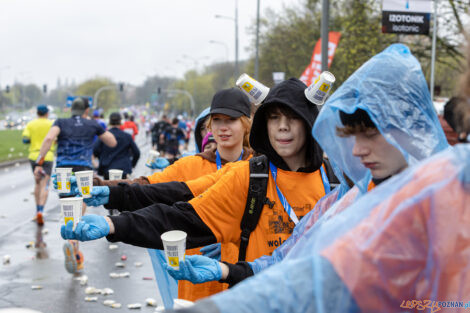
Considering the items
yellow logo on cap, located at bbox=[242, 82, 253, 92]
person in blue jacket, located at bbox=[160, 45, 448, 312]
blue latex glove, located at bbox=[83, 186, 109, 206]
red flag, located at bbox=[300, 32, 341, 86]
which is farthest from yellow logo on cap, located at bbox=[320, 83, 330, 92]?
red flag, located at bbox=[300, 32, 341, 86]

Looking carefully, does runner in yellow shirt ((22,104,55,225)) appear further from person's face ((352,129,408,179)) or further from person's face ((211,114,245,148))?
person's face ((352,129,408,179))

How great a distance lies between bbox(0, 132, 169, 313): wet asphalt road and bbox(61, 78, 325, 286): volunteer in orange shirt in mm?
3356

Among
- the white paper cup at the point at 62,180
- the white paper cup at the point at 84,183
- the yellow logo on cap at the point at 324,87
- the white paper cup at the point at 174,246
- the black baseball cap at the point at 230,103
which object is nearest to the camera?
the white paper cup at the point at 174,246

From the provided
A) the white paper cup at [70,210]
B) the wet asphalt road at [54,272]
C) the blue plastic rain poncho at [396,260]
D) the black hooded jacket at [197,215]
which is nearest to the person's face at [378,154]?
the blue plastic rain poncho at [396,260]

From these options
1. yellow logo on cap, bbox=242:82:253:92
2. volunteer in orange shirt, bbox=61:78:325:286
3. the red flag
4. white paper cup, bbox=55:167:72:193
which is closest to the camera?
volunteer in orange shirt, bbox=61:78:325:286

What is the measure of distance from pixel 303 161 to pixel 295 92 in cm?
35

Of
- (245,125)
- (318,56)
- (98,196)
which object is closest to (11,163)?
(318,56)

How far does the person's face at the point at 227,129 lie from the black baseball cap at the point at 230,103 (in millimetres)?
65

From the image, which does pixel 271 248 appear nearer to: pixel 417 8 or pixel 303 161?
pixel 303 161

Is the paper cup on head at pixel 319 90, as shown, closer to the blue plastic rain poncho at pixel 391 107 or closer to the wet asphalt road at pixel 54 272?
the blue plastic rain poncho at pixel 391 107

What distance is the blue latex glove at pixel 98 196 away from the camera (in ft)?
11.7

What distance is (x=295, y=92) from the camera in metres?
3.10

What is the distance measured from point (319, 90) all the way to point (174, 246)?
133 centimetres

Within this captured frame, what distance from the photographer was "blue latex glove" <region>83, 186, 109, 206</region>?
356 centimetres
